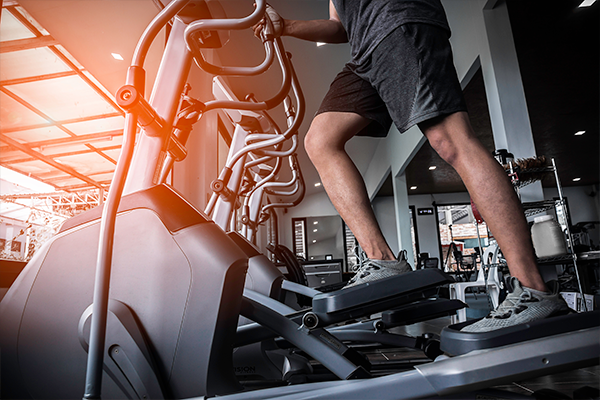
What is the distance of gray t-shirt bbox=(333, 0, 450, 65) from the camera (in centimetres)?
94

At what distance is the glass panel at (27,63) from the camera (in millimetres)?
2404

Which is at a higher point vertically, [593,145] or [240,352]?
[593,145]

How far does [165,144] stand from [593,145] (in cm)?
903

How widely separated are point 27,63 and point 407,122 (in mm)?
2732

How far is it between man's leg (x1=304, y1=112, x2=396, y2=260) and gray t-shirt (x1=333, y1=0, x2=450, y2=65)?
7.6 inches

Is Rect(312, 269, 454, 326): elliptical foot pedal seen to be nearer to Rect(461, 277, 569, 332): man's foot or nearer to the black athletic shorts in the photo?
Rect(461, 277, 569, 332): man's foot

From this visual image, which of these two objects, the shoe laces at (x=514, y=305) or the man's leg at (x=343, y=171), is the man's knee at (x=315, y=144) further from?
the shoe laces at (x=514, y=305)

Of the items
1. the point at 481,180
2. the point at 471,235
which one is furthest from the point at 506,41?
the point at 471,235

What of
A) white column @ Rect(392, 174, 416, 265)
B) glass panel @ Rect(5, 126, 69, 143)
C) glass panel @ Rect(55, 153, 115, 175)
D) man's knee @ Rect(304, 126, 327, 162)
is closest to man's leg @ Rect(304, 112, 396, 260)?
man's knee @ Rect(304, 126, 327, 162)

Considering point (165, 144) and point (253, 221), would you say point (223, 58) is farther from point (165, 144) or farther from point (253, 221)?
point (165, 144)

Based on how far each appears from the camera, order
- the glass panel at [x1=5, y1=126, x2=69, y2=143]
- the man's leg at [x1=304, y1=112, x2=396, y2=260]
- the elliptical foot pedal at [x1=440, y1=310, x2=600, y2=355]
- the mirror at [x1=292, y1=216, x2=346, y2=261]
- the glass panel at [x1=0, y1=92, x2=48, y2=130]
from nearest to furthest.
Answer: the elliptical foot pedal at [x1=440, y1=310, x2=600, y2=355] → the man's leg at [x1=304, y1=112, x2=396, y2=260] → the glass panel at [x1=5, y1=126, x2=69, y2=143] → the glass panel at [x1=0, y1=92, x2=48, y2=130] → the mirror at [x1=292, y1=216, x2=346, y2=261]

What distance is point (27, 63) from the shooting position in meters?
2.47

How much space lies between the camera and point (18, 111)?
231 centimetres

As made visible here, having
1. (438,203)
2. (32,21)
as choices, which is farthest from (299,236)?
(32,21)
